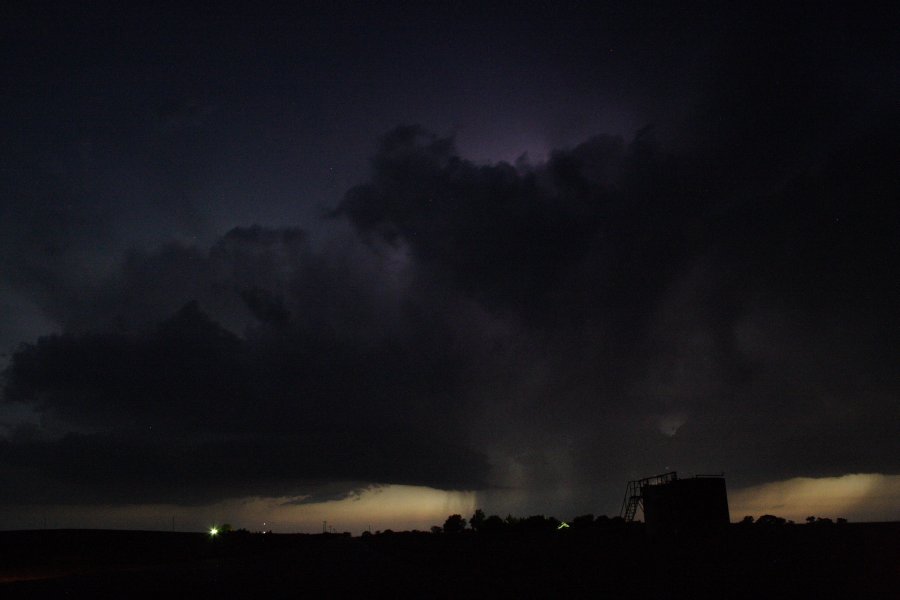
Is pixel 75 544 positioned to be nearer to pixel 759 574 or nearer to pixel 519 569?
pixel 519 569

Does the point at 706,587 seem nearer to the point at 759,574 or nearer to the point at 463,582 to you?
the point at 759,574

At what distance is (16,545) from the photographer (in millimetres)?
127375

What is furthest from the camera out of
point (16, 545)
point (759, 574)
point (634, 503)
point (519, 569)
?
point (16, 545)

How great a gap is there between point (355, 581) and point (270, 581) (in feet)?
17.3

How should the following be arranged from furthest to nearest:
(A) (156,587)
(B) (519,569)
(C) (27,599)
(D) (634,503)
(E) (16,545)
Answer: (E) (16,545) < (D) (634,503) < (B) (519,569) < (A) (156,587) < (C) (27,599)

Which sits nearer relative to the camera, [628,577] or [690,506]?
[628,577]

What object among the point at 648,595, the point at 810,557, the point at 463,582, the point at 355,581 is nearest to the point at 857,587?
the point at 648,595

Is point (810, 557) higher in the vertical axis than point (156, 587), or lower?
higher

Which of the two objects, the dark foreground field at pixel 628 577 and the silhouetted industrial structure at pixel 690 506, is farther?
the silhouetted industrial structure at pixel 690 506

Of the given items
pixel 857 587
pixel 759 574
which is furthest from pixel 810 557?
pixel 857 587

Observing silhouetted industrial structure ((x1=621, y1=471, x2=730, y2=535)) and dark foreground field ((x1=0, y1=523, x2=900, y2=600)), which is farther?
silhouetted industrial structure ((x1=621, y1=471, x2=730, y2=535))

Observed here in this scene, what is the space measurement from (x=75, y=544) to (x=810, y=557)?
144m

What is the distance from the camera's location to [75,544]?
136m

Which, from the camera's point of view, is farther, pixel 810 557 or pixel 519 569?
pixel 519 569
